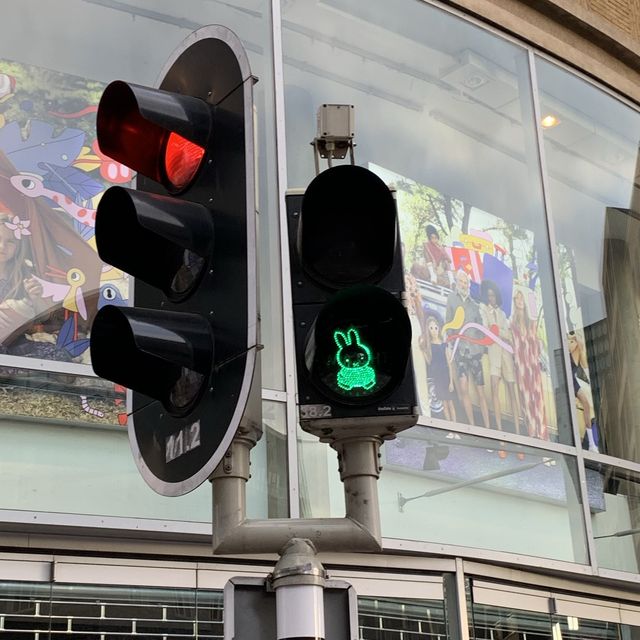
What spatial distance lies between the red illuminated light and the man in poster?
6856 millimetres

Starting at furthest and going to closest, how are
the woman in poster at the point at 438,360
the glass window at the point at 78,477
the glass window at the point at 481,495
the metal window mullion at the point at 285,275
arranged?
the woman in poster at the point at 438,360, the glass window at the point at 481,495, the metal window mullion at the point at 285,275, the glass window at the point at 78,477

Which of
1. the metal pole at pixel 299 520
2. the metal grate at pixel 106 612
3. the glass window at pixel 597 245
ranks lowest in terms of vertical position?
the metal pole at pixel 299 520

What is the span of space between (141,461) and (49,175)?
5.59 m

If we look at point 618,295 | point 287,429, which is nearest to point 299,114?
point 287,429

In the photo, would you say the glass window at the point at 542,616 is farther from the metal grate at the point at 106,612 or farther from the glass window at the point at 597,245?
the metal grate at the point at 106,612

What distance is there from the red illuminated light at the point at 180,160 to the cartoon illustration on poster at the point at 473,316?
6.42 meters

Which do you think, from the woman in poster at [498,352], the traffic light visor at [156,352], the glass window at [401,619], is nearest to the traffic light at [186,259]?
the traffic light visor at [156,352]

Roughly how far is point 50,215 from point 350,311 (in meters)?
5.73

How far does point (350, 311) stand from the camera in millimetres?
3002

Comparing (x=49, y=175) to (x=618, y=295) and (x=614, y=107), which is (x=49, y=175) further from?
(x=614, y=107)

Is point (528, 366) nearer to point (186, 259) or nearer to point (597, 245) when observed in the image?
point (597, 245)

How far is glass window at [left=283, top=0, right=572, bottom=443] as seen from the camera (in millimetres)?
10047

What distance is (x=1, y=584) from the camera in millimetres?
7250

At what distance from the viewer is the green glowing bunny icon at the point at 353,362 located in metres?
3.00
